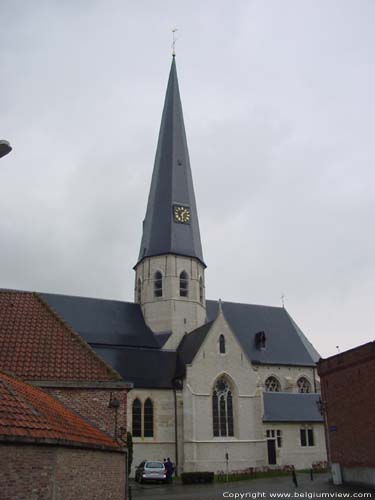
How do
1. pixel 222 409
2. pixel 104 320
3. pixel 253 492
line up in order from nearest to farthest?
pixel 253 492, pixel 222 409, pixel 104 320

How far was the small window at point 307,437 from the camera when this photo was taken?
3978 cm

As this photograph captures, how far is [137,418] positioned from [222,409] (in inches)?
226

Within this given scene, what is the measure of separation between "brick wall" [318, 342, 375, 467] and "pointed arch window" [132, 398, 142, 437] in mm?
14794

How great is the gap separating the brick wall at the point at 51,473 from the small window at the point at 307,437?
2985 cm

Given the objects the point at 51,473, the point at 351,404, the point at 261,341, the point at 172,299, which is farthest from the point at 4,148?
the point at 261,341

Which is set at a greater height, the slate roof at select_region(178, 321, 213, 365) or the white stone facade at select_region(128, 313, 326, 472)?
the slate roof at select_region(178, 321, 213, 365)

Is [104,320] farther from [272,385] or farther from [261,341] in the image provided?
[272,385]

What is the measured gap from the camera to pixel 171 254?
141 feet

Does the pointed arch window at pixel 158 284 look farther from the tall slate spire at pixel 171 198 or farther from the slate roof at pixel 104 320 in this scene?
the slate roof at pixel 104 320

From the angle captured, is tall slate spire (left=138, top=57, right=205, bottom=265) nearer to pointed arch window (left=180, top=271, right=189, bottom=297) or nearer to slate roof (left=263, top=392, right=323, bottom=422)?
pointed arch window (left=180, top=271, right=189, bottom=297)

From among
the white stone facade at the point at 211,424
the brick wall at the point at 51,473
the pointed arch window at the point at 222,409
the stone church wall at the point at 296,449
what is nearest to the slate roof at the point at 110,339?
the white stone facade at the point at 211,424

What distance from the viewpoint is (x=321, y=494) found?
20156 mm

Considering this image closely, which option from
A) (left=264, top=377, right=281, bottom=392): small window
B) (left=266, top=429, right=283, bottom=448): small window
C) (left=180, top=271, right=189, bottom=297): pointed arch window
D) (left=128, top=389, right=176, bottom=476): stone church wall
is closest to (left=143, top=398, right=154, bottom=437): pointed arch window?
(left=128, top=389, right=176, bottom=476): stone church wall

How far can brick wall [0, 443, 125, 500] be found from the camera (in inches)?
350
